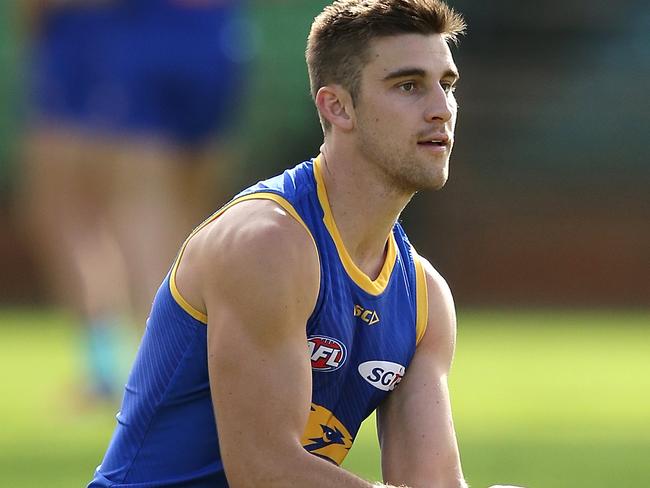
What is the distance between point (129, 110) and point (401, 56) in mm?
4968

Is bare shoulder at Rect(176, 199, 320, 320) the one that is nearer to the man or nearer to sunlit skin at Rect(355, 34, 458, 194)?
the man

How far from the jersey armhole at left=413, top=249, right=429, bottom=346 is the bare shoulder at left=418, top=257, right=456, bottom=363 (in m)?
0.01

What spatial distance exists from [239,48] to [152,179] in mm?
Result: 1003

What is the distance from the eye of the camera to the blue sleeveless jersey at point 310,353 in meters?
4.44

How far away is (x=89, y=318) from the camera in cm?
898

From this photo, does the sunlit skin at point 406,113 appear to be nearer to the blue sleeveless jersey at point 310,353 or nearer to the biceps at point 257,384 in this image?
the blue sleeveless jersey at point 310,353

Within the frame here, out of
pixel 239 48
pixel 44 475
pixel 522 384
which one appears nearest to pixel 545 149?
pixel 522 384

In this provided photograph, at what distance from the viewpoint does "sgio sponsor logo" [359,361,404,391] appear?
4.65m

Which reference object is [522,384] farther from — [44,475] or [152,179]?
[44,475]

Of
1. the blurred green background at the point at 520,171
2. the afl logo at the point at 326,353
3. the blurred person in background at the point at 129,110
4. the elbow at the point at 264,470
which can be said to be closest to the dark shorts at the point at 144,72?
the blurred person in background at the point at 129,110

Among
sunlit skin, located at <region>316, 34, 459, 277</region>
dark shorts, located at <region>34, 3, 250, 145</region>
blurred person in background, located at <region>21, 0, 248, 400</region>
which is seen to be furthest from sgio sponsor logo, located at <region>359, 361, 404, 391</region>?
dark shorts, located at <region>34, 3, 250, 145</region>

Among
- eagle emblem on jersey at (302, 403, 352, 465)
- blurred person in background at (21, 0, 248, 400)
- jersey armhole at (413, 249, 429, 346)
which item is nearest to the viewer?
eagle emblem on jersey at (302, 403, 352, 465)

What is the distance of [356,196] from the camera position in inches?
180

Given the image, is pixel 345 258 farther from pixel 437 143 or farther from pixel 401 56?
pixel 401 56
